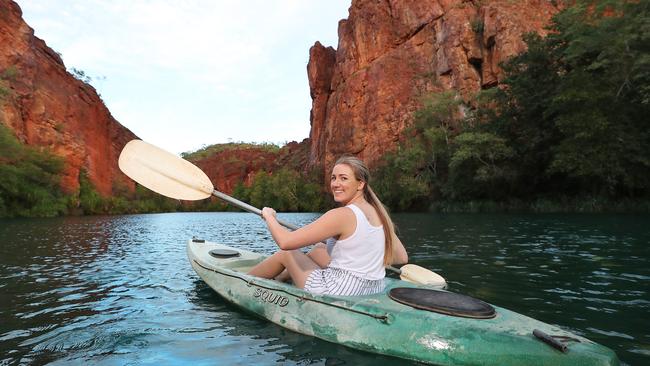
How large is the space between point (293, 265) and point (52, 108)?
4757 cm

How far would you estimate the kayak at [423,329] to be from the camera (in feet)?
8.95

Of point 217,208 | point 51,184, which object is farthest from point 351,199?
point 217,208

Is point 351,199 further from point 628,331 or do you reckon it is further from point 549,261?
point 549,261

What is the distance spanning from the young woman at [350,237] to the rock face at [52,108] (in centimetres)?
3736

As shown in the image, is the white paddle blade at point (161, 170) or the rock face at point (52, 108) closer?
the white paddle blade at point (161, 170)

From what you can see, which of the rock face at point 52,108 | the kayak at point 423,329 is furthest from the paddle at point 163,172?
the rock face at point 52,108

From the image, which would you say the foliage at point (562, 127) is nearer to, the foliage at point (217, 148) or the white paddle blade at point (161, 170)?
the white paddle blade at point (161, 170)

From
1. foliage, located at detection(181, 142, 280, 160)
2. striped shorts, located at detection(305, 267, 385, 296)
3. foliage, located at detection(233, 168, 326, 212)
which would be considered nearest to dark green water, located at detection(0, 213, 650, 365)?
striped shorts, located at detection(305, 267, 385, 296)

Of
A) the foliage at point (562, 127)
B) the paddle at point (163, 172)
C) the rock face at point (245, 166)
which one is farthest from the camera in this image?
the rock face at point (245, 166)

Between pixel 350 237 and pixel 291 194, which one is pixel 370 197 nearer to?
pixel 350 237

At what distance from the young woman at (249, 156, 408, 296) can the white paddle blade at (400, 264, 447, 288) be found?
1067 millimetres

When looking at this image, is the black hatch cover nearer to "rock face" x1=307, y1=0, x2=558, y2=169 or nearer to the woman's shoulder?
the woman's shoulder

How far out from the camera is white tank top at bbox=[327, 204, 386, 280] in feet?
11.1

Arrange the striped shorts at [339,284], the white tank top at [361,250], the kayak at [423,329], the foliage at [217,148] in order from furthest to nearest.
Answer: the foliage at [217,148] < the striped shorts at [339,284] < the white tank top at [361,250] < the kayak at [423,329]
